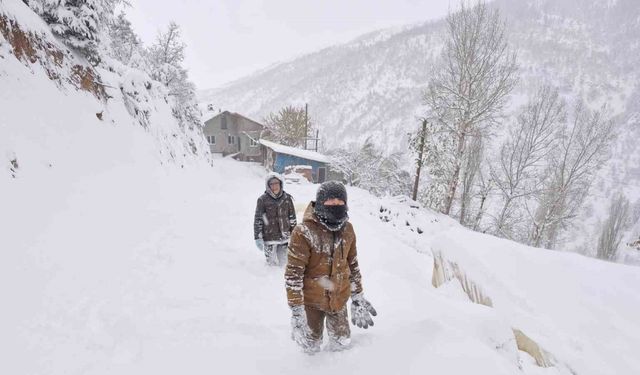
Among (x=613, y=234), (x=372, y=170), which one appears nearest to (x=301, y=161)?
(x=372, y=170)

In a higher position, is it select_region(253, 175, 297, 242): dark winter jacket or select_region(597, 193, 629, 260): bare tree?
select_region(253, 175, 297, 242): dark winter jacket

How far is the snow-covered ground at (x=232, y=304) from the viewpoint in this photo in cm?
288

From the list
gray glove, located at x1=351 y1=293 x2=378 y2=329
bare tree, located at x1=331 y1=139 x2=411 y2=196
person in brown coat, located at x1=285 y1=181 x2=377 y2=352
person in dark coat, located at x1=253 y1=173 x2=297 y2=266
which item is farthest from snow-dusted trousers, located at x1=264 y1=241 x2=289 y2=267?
bare tree, located at x1=331 y1=139 x2=411 y2=196

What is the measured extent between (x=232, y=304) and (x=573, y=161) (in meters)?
25.0

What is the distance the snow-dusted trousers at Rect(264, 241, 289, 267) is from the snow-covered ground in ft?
0.76

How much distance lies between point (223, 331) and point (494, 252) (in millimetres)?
4048

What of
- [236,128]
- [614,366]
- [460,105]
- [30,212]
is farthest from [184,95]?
[614,366]

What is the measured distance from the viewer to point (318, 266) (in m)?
2.86

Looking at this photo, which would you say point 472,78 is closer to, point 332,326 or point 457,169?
point 457,169

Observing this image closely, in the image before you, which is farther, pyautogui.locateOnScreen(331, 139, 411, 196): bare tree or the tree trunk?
pyautogui.locateOnScreen(331, 139, 411, 196): bare tree

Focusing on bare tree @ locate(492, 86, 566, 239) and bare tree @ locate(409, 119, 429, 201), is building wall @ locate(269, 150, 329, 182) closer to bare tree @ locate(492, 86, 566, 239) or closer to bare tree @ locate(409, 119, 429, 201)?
bare tree @ locate(409, 119, 429, 201)

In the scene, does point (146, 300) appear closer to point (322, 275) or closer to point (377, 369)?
point (322, 275)

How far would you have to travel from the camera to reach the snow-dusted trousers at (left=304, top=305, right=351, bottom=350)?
2.97 metres

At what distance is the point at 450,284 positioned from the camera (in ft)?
16.6
